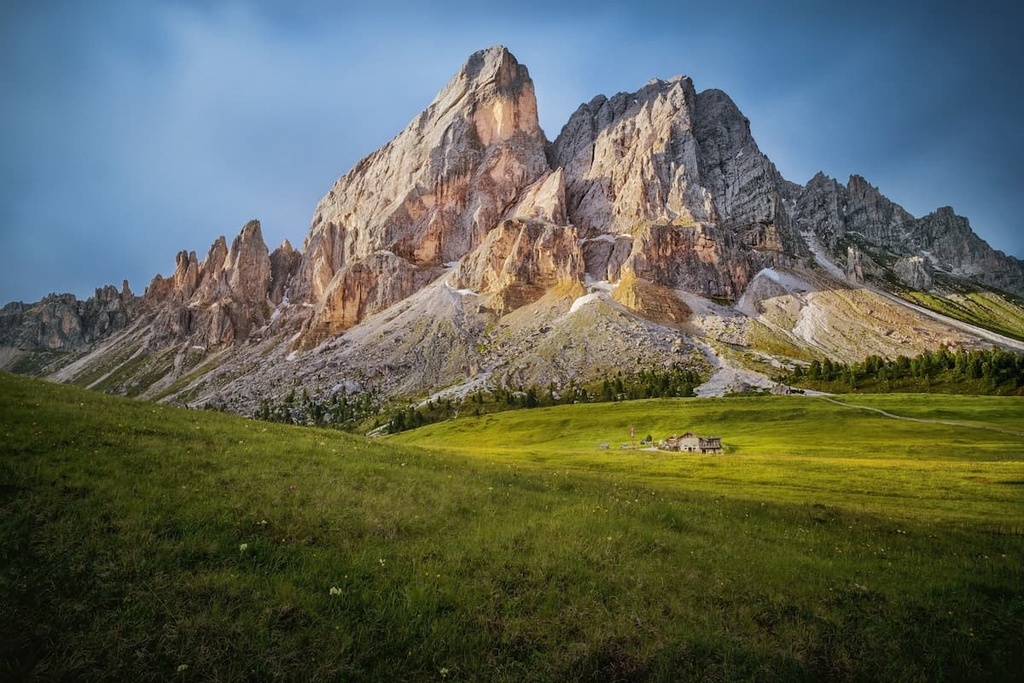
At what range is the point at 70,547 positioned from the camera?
901 cm

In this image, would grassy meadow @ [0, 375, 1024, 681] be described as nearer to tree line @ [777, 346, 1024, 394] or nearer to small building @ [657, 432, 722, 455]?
small building @ [657, 432, 722, 455]

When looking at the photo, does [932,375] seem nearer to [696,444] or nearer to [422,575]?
[696,444]

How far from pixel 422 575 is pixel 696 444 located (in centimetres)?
6456

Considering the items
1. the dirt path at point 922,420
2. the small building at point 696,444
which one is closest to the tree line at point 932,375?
the dirt path at point 922,420

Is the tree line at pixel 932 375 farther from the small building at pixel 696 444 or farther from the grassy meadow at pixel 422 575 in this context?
A: the grassy meadow at pixel 422 575

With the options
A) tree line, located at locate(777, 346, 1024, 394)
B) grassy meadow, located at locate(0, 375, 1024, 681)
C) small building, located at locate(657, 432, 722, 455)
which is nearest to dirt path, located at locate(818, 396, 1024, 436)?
tree line, located at locate(777, 346, 1024, 394)

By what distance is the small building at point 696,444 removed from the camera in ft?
218

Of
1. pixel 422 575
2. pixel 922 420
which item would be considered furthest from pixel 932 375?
pixel 422 575

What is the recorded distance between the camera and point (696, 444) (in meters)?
67.7

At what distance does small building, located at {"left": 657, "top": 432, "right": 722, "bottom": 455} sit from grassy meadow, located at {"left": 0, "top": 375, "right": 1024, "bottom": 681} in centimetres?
4620

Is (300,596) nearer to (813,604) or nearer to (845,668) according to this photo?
(845,668)

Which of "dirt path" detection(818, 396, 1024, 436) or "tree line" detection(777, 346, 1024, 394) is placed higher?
"tree line" detection(777, 346, 1024, 394)

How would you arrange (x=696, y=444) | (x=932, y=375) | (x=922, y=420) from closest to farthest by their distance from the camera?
(x=696, y=444) < (x=922, y=420) < (x=932, y=375)

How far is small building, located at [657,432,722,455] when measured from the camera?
66.4m
